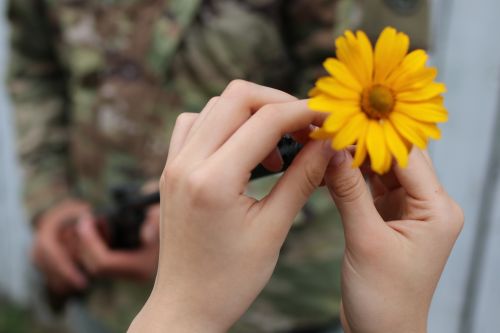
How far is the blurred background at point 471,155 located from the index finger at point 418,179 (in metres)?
0.70

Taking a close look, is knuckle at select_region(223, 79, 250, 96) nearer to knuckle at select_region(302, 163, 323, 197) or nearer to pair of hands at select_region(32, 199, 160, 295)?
knuckle at select_region(302, 163, 323, 197)

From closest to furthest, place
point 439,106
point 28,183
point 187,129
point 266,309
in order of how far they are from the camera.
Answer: point 439,106 < point 187,129 < point 266,309 < point 28,183

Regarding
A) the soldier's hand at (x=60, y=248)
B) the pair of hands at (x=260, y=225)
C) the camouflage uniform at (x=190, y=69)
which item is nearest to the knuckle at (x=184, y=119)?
the pair of hands at (x=260, y=225)

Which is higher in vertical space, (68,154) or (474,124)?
(474,124)

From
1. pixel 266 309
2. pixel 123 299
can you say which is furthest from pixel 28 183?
pixel 266 309

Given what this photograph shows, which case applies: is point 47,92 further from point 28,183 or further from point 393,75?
point 393,75

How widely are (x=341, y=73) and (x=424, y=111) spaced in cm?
7

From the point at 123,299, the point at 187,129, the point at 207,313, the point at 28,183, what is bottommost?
the point at 123,299

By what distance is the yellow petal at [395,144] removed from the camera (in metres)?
0.42

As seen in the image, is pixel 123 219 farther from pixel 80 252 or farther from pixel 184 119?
pixel 184 119

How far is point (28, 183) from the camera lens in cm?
131

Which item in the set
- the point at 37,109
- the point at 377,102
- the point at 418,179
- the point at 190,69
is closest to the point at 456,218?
the point at 418,179

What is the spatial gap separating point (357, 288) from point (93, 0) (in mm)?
828

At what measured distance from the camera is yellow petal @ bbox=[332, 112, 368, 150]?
415 mm
